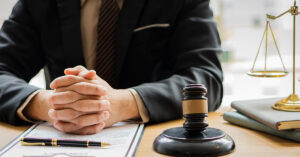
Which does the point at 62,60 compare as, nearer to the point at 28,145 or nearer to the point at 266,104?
the point at 28,145

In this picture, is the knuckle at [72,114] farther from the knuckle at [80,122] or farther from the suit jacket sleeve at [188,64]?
the suit jacket sleeve at [188,64]

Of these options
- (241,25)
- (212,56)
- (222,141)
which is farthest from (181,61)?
(241,25)

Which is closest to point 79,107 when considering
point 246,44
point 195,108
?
point 195,108

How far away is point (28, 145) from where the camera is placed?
804 mm

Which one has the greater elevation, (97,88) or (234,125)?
(97,88)

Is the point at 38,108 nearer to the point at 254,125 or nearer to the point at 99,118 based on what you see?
the point at 99,118


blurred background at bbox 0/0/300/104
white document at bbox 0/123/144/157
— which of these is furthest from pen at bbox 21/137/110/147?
blurred background at bbox 0/0/300/104

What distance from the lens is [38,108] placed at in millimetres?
1038

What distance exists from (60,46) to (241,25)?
2.78 metres

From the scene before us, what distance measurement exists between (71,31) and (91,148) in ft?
2.53

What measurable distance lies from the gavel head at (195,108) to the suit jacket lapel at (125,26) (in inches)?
26.2

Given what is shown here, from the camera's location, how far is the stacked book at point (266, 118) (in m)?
0.77

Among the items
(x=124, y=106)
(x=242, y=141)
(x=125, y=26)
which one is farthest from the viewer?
(x=125, y=26)

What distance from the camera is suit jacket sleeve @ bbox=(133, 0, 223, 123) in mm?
1062
